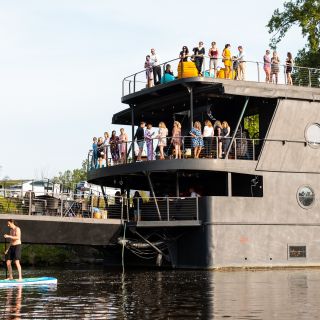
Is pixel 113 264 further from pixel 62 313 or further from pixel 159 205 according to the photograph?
pixel 62 313

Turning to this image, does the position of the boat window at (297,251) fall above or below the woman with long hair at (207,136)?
below

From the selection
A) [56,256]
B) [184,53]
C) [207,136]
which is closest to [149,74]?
[184,53]

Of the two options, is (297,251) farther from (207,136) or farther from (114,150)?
(114,150)

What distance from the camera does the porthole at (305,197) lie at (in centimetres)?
2636

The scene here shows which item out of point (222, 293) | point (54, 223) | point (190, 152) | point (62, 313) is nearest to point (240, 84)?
point (190, 152)

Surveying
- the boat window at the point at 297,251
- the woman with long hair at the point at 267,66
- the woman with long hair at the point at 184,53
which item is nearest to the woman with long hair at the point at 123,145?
the woman with long hair at the point at 184,53

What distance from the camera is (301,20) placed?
1693 inches

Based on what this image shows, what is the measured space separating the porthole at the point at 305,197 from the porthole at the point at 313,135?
5.03ft

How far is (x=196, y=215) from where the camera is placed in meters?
25.2

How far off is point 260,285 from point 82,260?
1958 cm

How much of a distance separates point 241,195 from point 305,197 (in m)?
2.30

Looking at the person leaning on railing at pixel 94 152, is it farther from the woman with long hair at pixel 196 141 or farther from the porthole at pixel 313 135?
the porthole at pixel 313 135

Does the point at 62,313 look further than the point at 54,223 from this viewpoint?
No

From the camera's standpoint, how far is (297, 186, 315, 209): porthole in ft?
86.5
